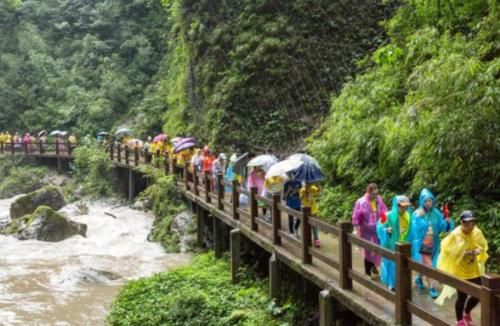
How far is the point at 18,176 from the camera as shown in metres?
32.9

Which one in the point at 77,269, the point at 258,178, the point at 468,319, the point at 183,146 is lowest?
the point at 77,269

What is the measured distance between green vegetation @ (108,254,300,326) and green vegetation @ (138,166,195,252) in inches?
195

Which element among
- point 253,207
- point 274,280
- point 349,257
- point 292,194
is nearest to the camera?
point 349,257

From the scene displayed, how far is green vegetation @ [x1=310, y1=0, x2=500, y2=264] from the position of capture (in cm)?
922

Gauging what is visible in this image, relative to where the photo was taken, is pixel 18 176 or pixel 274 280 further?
pixel 18 176

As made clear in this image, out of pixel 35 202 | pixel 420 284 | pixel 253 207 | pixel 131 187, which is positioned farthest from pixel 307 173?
pixel 131 187

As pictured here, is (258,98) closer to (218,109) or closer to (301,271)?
(218,109)

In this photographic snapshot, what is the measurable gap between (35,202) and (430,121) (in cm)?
1820

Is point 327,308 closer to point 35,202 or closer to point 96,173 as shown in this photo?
point 35,202

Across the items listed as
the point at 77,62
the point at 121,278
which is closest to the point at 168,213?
the point at 121,278

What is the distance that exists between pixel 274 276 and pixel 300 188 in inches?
64.1

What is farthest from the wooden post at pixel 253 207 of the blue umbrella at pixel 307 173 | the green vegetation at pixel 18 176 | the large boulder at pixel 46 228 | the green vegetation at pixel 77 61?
the green vegetation at pixel 77 61

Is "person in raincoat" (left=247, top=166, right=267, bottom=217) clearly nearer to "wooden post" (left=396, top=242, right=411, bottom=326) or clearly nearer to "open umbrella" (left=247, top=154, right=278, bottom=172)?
"open umbrella" (left=247, top=154, right=278, bottom=172)

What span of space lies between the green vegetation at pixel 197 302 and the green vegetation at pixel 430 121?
3164mm
